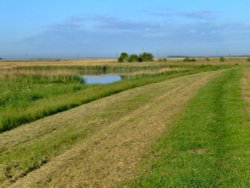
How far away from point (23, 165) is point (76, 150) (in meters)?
1.32

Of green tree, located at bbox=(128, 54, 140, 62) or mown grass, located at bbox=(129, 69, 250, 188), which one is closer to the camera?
mown grass, located at bbox=(129, 69, 250, 188)

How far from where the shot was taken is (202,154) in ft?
26.8

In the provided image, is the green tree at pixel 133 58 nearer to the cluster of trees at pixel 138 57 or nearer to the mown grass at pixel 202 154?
the cluster of trees at pixel 138 57

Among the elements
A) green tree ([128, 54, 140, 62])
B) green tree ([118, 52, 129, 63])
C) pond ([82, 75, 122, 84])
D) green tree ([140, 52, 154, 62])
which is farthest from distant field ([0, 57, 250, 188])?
green tree ([118, 52, 129, 63])

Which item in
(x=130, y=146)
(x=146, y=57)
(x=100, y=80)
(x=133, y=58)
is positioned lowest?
(x=133, y=58)

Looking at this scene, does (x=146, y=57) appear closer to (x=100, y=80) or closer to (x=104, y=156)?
(x=100, y=80)

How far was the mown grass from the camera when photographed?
6570 millimetres

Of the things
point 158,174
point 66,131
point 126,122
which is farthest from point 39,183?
point 126,122

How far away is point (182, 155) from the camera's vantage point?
8133mm

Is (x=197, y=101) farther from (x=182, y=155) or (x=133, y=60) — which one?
(x=133, y=60)

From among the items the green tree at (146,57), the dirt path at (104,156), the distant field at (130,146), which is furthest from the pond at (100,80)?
the green tree at (146,57)

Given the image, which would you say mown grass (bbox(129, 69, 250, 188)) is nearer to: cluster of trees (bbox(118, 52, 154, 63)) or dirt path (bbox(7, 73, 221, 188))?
dirt path (bbox(7, 73, 221, 188))

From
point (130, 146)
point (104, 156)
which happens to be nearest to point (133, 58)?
point (130, 146)

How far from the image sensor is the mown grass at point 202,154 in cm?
657
